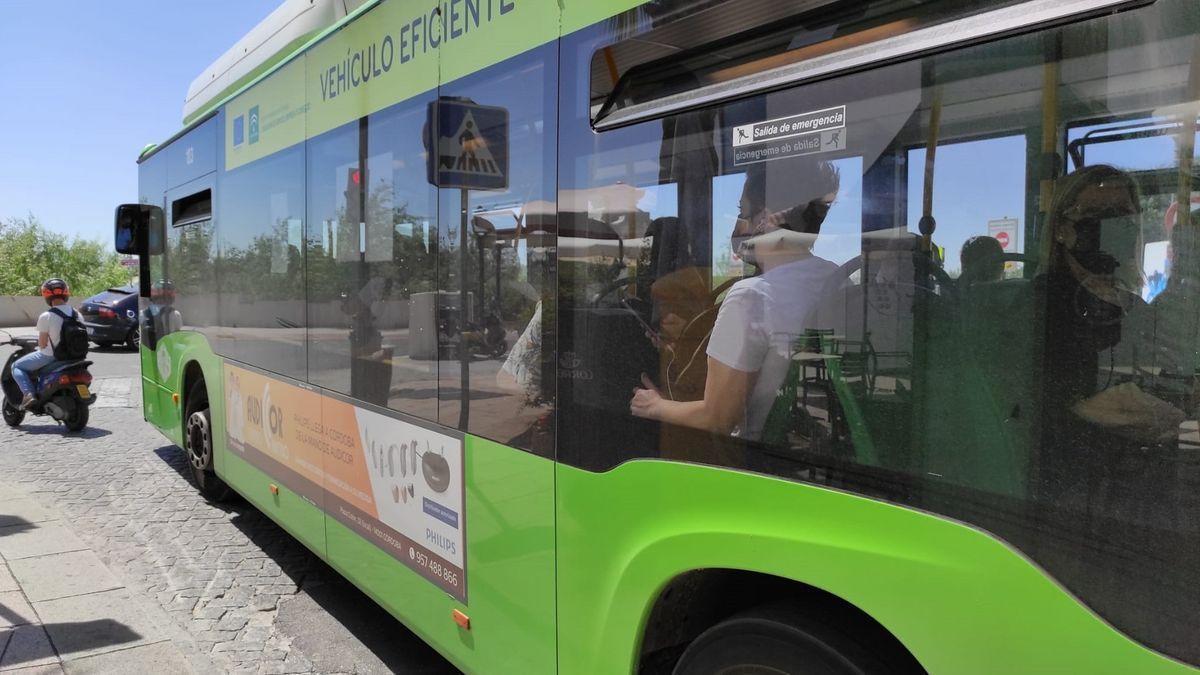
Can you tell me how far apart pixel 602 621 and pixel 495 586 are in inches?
25.2

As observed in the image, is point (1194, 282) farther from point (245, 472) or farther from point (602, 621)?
point (245, 472)

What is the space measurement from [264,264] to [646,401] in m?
3.52

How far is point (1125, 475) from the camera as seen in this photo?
4.38ft

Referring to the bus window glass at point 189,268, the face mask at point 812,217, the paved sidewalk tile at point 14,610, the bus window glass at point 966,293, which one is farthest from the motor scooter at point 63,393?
the face mask at point 812,217

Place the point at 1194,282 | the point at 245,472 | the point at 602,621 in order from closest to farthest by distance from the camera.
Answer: the point at 1194,282
the point at 602,621
the point at 245,472

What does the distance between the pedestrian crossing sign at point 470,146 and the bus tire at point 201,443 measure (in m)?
4.16

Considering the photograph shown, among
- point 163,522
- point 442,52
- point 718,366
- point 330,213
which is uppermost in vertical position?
point 442,52

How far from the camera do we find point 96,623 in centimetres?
425

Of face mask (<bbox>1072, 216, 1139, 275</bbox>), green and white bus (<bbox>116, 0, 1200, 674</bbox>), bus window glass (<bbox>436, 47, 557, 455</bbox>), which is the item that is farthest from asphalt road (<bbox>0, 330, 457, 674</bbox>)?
face mask (<bbox>1072, 216, 1139, 275</bbox>)

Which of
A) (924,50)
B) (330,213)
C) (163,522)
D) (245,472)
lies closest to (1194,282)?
(924,50)

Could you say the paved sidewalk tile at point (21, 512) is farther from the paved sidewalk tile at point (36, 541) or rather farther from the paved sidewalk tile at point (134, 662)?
the paved sidewalk tile at point (134, 662)

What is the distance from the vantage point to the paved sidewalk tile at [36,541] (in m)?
5.41

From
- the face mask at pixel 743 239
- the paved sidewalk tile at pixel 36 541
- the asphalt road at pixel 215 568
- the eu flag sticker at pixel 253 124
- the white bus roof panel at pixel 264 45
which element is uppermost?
the white bus roof panel at pixel 264 45

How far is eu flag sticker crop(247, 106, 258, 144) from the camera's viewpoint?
5.06 meters
